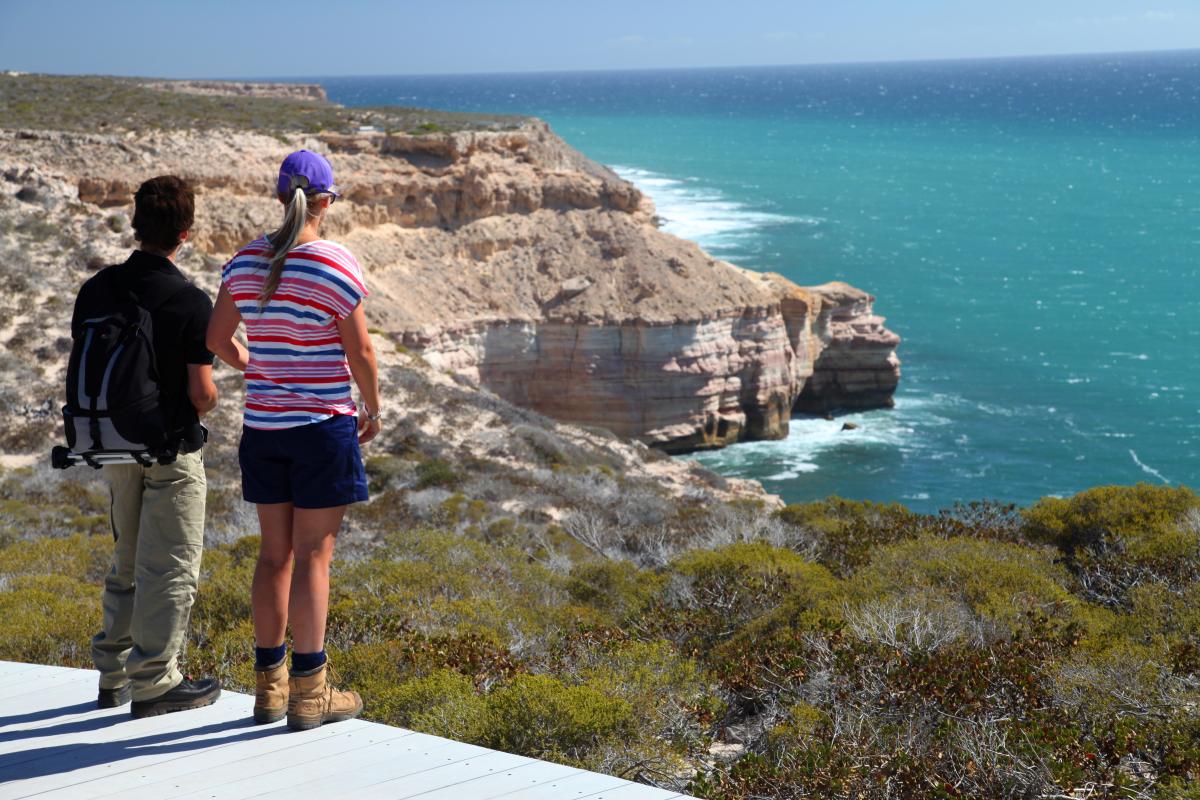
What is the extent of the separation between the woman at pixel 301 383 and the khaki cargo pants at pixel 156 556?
34 centimetres

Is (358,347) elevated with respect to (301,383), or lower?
elevated

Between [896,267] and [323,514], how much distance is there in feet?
183

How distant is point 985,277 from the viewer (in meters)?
53.7

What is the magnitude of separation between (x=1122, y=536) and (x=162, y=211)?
7.18 metres

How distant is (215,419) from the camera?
17.0 meters

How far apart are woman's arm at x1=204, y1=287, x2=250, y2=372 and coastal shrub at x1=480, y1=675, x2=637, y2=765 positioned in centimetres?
188

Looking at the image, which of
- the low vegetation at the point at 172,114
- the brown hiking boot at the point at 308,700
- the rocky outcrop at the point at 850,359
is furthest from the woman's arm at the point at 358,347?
the rocky outcrop at the point at 850,359

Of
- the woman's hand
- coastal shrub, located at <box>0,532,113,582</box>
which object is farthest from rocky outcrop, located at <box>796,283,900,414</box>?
the woman's hand

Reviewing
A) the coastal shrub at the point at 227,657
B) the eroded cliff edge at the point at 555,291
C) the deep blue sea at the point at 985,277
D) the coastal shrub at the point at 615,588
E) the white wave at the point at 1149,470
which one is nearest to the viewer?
the coastal shrub at the point at 227,657

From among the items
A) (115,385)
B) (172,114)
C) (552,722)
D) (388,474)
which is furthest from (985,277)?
(115,385)

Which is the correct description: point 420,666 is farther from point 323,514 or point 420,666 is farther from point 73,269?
point 73,269

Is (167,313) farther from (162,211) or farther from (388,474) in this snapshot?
(388,474)

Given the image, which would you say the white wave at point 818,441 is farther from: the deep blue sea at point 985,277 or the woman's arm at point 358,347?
the woman's arm at point 358,347

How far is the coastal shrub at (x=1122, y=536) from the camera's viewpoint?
7129mm
